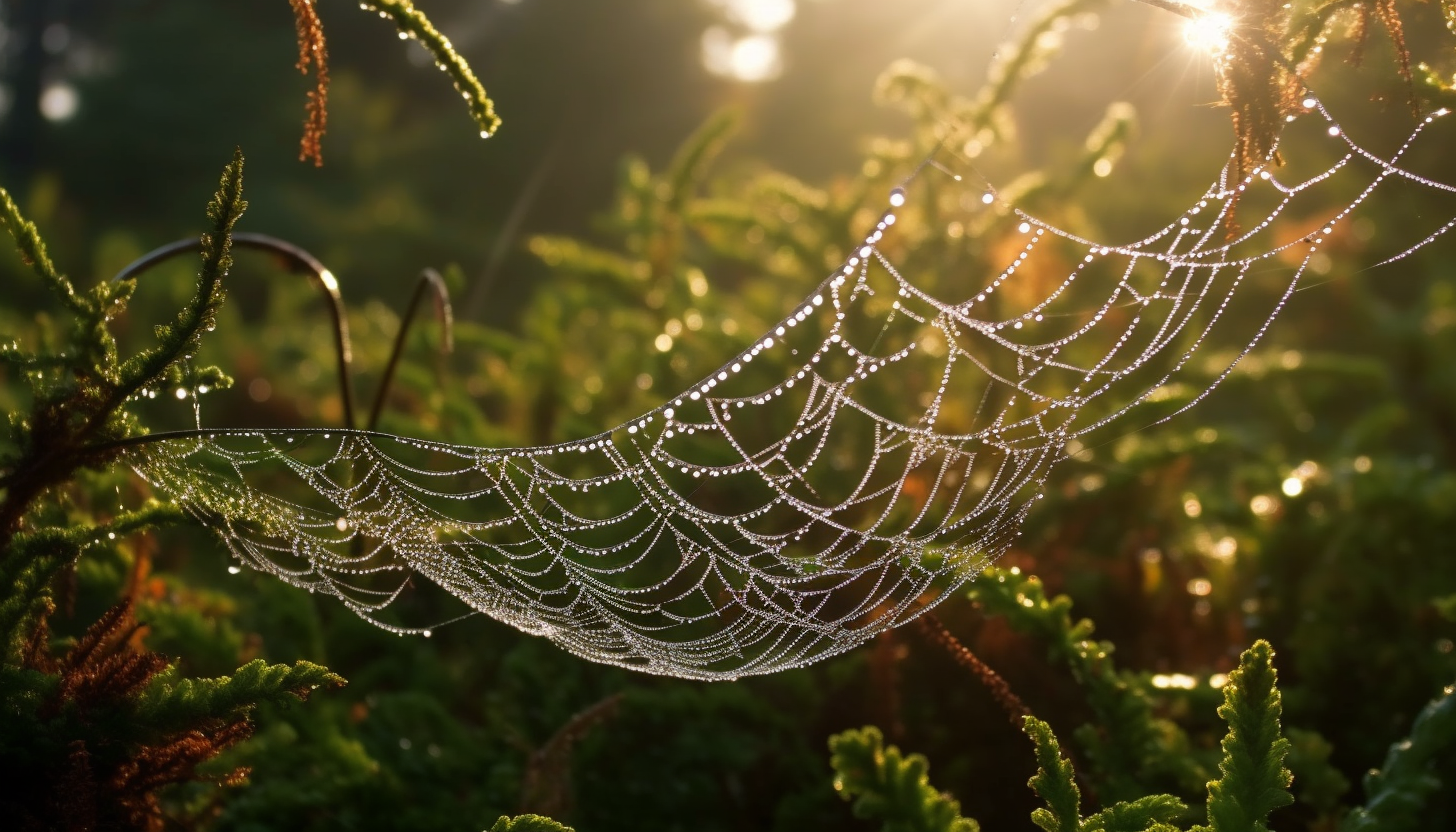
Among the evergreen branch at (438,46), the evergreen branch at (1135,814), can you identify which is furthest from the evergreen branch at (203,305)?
the evergreen branch at (1135,814)

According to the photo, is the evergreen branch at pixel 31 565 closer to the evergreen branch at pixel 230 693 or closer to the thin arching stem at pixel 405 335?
the evergreen branch at pixel 230 693

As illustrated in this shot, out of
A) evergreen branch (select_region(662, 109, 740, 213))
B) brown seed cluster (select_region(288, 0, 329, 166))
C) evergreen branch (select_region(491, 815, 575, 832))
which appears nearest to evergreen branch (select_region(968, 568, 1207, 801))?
evergreen branch (select_region(491, 815, 575, 832))

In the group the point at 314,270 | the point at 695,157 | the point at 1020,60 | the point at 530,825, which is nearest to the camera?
the point at 530,825

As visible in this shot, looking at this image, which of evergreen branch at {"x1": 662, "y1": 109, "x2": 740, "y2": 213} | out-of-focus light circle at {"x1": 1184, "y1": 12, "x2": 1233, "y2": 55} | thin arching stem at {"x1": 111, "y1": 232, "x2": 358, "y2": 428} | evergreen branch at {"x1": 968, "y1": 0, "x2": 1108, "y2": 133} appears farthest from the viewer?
evergreen branch at {"x1": 662, "y1": 109, "x2": 740, "y2": 213}

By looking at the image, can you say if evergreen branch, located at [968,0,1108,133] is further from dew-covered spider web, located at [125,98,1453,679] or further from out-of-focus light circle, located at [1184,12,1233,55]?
out-of-focus light circle, located at [1184,12,1233,55]

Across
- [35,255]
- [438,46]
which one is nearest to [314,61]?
[438,46]

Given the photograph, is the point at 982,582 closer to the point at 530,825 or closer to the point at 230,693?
the point at 530,825

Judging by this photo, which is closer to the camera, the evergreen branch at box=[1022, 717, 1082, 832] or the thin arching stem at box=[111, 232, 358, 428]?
the evergreen branch at box=[1022, 717, 1082, 832]

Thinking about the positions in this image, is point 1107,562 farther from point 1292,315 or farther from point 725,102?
point 725,102
